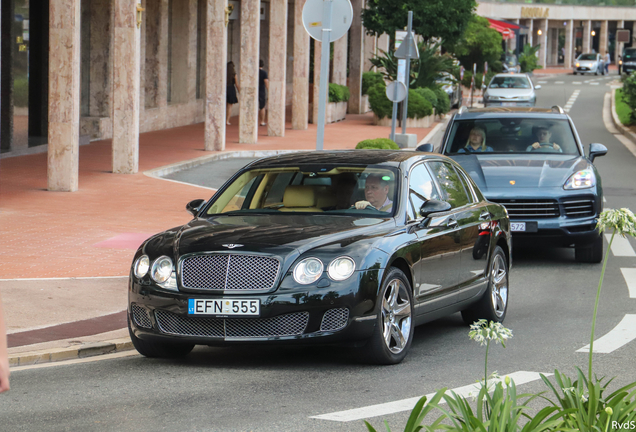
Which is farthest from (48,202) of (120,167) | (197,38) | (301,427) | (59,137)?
(197,38)

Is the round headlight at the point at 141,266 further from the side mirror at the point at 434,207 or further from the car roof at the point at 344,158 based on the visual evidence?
the side mirror at the point at 434,207

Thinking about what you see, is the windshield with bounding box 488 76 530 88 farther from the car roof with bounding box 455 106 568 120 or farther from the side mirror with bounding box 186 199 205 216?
the side mirror with bounding box 186 199 205 216

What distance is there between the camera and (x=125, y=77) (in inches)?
718

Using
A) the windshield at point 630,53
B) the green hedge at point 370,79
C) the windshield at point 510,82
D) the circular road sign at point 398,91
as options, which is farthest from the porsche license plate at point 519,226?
the windshield at point 630,53

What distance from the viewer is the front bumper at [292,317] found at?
657cm

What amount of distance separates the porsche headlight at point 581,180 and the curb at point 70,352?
5.91 meters

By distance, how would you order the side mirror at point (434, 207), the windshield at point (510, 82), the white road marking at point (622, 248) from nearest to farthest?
1. the side mirror at point (434, 207)
2. the white road marking at point (622, 248)
3. the windshield at point (510, 82)

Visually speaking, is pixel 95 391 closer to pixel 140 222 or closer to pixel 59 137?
pixel 140 222

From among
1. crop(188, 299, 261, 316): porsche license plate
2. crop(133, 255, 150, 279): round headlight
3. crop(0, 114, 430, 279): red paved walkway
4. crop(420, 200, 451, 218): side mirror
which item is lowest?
crop(0, 114, 430, 279): red paved walkway

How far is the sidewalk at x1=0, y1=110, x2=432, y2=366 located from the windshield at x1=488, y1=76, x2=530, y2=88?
2085cm

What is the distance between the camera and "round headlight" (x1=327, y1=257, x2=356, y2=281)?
21.9ft

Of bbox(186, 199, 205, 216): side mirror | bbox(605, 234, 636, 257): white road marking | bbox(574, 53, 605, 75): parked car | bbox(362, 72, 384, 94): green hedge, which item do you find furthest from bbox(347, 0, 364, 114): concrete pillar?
bbox(574, 53, 605, 75): parked car

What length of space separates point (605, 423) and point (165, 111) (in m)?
27.1

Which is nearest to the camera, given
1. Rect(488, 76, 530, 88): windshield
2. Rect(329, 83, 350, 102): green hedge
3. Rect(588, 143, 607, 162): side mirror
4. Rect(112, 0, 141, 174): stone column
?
Rect(588, 143, 607, 162): side mirror
